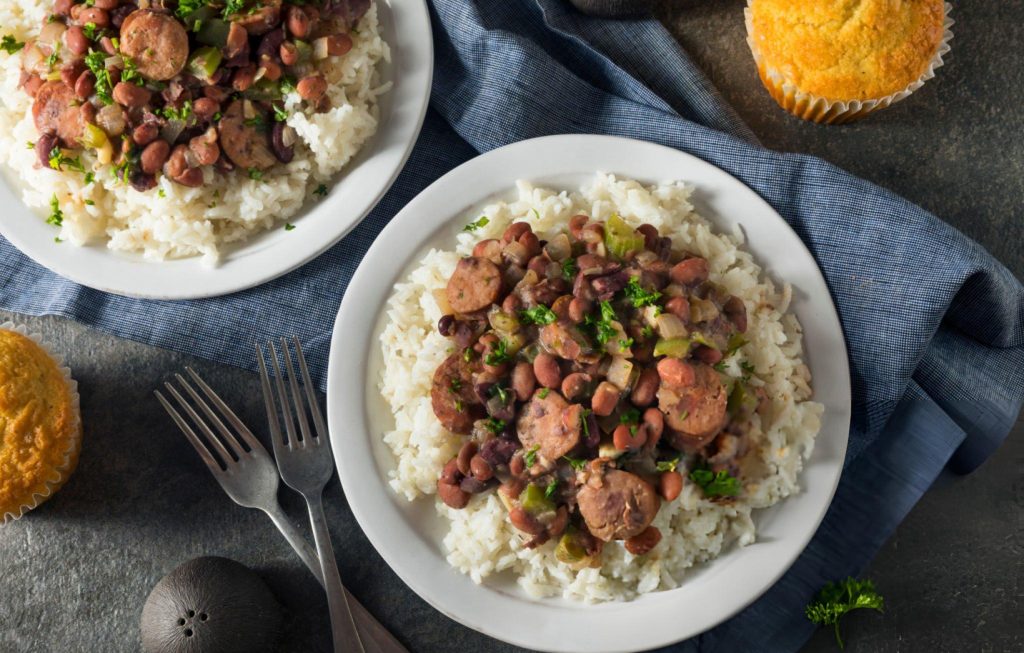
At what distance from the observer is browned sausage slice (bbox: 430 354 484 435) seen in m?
3.41

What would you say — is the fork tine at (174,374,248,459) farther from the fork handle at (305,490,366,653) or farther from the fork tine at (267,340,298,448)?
the fork handle at (305,490,366,653)

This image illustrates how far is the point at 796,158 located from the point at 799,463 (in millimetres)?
1363

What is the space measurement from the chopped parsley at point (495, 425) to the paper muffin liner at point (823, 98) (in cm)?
207

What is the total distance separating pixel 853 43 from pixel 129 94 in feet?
10.3

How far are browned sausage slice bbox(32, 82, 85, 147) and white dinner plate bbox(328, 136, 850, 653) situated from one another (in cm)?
137

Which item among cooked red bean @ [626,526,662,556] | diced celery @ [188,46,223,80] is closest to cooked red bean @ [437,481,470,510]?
cooked red bean @ [626,526,662,556]

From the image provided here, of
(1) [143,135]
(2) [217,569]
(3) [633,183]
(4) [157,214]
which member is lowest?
(2) [217,569]

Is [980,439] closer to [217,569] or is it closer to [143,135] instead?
[217,569]

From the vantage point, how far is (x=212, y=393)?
162 inches

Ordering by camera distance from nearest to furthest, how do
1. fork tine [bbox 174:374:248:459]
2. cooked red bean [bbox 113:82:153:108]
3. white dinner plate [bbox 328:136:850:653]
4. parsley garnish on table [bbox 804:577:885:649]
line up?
white dinner plate [bbox 328:136:850:653] → cooked red bean [bbox 113:82:153:108] → parsley garnish on table [bbox 804:577:885:649] → fork tine [bbox 174:374:248:459]

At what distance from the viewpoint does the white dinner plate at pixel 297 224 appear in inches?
152

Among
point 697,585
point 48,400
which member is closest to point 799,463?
point 697,585

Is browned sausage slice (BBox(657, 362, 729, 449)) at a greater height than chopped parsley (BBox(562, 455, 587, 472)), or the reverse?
browned sausage slice (BBox(657, 362, 729, 449))

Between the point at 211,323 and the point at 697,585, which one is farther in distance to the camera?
the point at 211,323
